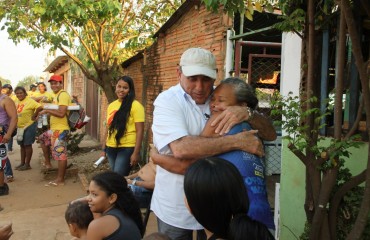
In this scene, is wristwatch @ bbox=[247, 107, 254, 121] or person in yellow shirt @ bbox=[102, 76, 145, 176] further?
person in yellow shirt @ bbox=[102, 76, 145, 176]

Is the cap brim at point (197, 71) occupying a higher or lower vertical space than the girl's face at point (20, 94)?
higher

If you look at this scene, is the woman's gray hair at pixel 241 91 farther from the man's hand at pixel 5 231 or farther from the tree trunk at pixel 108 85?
the tree trunk at pixel 108 85

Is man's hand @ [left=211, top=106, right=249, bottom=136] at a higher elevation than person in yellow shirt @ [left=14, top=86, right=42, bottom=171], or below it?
higher

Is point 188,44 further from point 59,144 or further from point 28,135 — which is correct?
point 28,135

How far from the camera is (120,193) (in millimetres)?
2615

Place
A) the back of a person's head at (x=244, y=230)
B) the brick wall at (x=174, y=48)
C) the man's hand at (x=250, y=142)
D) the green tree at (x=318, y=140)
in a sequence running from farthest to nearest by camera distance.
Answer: the brick wall at (x=174, y=48)
the green tree at (x=318, y=140)
the man's hand at (x=250, y=142)
the back of a person's head at (x=244, y=230)

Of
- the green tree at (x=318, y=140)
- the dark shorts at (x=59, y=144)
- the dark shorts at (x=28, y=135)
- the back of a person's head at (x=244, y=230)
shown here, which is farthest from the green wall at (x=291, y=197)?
the dark shorts at (x=28, y=135)

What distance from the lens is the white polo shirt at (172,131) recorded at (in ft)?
6.47

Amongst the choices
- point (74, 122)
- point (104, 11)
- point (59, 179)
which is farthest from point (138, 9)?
point (59, 179)

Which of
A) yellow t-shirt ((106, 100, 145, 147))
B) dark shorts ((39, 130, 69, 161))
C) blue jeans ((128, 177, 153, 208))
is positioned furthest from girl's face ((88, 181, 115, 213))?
dark shorts ((39, 130, 69, 161))

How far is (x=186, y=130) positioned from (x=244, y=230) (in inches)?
30.5

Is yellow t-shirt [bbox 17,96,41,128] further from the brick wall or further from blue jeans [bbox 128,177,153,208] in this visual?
blue jeans [bbox 128,177,153,208]

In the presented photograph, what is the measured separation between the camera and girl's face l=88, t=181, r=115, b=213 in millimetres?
2578

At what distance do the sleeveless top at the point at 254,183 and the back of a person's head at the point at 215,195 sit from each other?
0.19 metres
